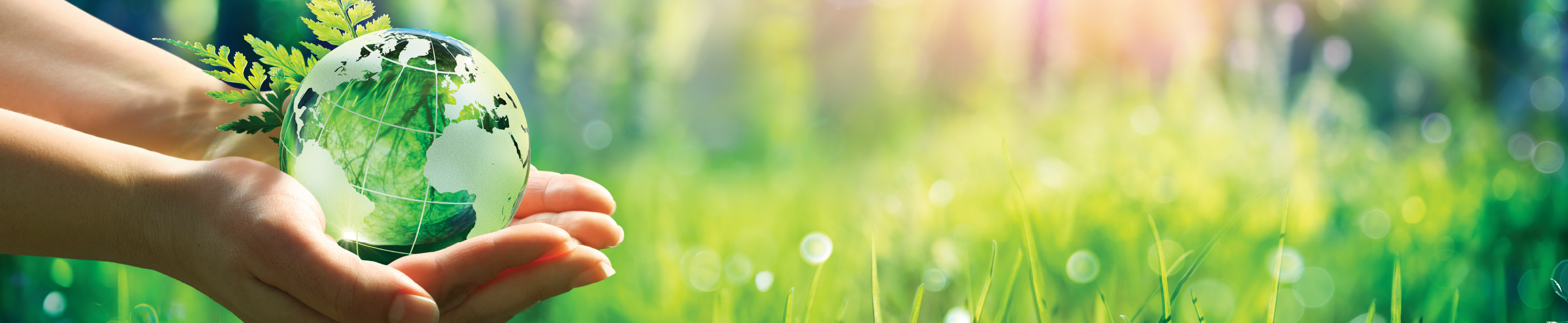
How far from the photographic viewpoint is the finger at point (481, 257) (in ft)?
1.93

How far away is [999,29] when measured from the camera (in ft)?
10.6

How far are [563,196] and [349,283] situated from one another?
285 millimetres

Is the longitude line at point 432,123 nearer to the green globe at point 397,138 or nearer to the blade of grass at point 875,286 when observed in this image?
the green globe at point 397,138

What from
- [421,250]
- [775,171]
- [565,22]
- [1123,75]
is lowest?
[775,171]

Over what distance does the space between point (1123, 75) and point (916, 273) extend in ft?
8.95

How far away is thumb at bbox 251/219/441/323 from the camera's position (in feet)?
1.72

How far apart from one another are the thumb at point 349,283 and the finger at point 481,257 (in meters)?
0.05

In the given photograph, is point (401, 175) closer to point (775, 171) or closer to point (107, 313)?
point (107, 313)

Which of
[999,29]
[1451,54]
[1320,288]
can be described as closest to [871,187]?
[999,29]

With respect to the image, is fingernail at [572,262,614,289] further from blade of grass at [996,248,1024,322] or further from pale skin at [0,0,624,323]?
blade of grass at [996,248,1024,322]

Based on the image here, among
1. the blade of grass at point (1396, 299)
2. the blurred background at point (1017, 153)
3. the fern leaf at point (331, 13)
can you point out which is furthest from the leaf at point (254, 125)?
the blade of grass at point (1396, 299)

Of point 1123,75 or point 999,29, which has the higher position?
point 999,29

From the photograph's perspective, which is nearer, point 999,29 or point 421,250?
point 421,250

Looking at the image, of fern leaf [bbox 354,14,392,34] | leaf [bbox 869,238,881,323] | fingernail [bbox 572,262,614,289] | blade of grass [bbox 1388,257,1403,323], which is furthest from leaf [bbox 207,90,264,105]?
blade of grass [bbox 1388,257,1403,323]
